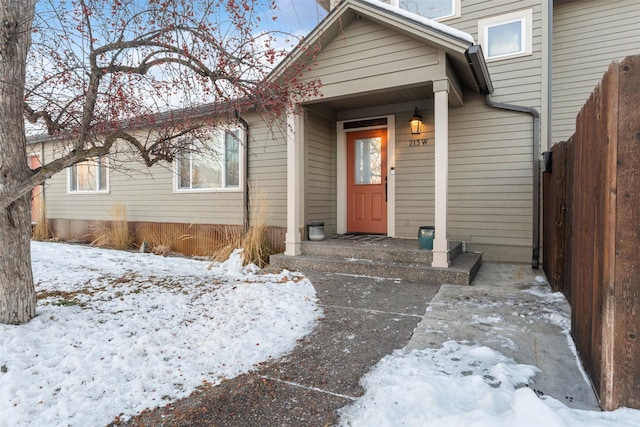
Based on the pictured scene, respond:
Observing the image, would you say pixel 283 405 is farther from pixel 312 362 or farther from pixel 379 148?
pixel 379 148

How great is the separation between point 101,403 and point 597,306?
272cm

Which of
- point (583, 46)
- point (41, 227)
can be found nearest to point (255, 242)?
point (583, 46)

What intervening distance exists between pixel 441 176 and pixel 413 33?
5.84ft

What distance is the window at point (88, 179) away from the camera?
29.7 ft

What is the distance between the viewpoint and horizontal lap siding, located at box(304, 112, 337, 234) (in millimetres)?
6023

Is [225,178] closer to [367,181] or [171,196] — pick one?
[171,196]

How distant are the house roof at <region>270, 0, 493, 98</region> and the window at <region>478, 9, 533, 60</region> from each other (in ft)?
2.89

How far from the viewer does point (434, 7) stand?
630 cm

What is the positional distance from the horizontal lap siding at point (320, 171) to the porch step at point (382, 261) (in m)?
0.82

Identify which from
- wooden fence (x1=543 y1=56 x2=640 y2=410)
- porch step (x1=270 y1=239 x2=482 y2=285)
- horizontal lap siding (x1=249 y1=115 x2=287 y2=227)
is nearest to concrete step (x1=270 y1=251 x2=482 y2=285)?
Answer: porch step (x1=270 y1=239 x2=482 y2=285)

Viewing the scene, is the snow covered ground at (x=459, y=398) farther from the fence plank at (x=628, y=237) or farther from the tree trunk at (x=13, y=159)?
the tree trunk at (x=13, y=159)

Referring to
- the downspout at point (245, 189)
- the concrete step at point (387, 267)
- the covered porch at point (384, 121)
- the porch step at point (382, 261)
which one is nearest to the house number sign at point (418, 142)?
the covered porch at point (384, 121)

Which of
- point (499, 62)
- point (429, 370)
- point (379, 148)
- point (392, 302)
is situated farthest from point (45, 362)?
point (499, 62)

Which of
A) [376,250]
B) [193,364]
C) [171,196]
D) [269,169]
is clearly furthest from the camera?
[171,196]
